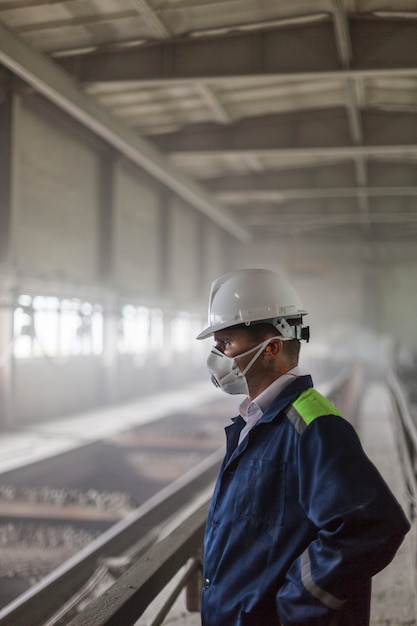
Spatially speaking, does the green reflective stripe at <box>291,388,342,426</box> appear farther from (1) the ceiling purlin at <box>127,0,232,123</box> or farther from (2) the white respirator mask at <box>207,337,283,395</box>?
(1) the ceiling purlin at <box>127,0,232,123</box>

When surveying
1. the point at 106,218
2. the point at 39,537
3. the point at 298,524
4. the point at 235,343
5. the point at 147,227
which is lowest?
the point at 39,537

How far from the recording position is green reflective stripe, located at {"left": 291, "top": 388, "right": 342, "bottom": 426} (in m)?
1.68

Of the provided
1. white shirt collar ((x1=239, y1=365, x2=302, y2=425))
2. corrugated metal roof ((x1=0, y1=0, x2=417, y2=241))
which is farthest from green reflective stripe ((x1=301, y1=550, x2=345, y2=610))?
corrugated metal roof ((x1=0, y1=0, x2=417, y2=241))

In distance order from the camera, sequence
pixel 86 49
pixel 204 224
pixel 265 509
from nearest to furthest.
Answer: pixel 265 509
pixel 86 49
pixel 204 224

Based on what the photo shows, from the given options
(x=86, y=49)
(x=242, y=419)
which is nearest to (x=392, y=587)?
(x=242, y=419)

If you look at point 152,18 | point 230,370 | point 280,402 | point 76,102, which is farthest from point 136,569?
point 76,102

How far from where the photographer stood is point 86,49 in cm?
932

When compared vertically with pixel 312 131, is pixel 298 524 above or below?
below

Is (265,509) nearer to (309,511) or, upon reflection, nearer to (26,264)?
(309,511)

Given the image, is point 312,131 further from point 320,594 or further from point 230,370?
point 320,594

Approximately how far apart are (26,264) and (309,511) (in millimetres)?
12173

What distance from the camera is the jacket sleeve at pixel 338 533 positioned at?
1530mm

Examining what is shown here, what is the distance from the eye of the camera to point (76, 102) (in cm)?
992

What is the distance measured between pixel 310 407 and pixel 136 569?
1317mm
